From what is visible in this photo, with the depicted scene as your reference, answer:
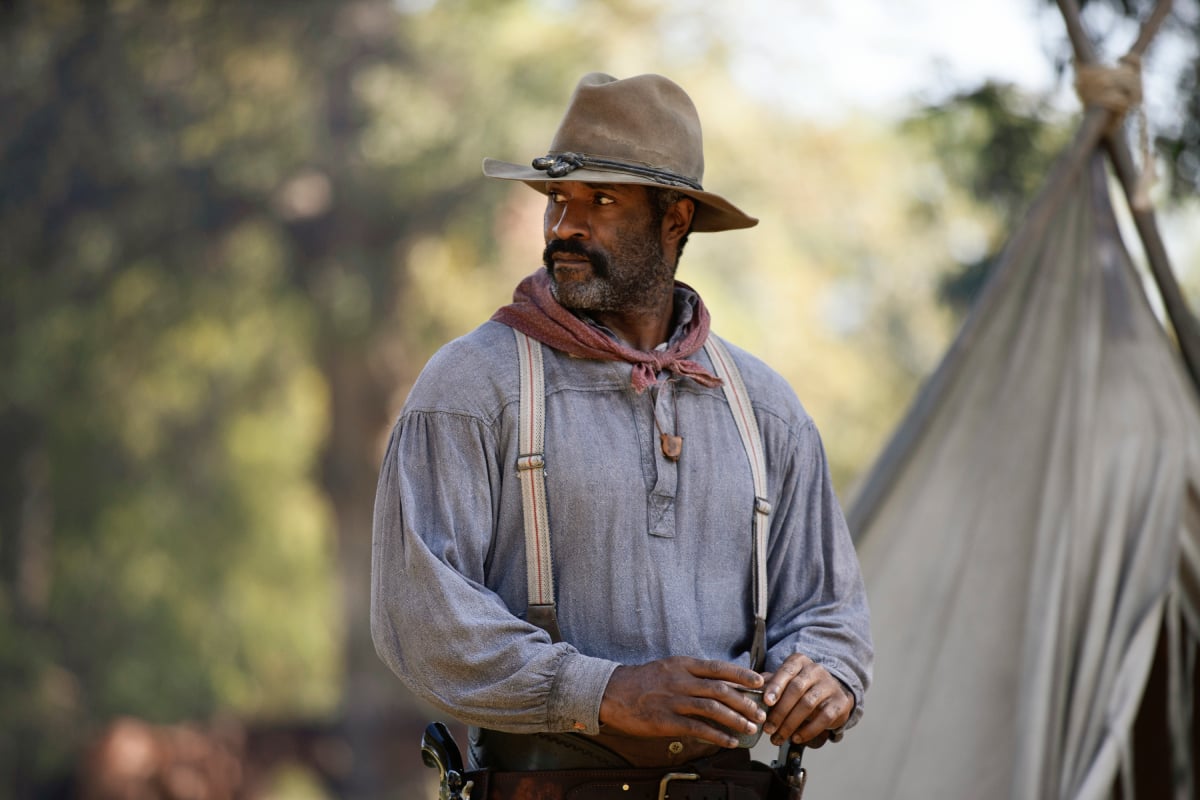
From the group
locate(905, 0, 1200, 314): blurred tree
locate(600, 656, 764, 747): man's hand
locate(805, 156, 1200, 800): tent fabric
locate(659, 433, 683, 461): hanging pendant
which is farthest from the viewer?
locate(905, 0, 1200, 314): blurred tree

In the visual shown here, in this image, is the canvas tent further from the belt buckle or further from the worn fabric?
the belt buckle

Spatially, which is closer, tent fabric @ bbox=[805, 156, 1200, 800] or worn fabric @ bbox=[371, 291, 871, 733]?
worn fabric @ bbox=[371, 291, 871, 733]

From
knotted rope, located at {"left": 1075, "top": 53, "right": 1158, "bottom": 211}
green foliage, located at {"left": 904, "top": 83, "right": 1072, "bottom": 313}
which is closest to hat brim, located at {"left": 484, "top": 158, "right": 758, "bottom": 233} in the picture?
knotted rope, located at {"left": 1075, "top": 53, "right": 1158, "bottom": 211}

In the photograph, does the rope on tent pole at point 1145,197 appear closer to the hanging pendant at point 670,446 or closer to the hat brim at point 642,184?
the hat brim at point 642,184

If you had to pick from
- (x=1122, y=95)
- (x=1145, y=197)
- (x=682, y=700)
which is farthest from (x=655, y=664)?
(x=1122, y=95)

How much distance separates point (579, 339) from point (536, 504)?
272 millimetres

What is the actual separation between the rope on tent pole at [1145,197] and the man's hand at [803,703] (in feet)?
5.54

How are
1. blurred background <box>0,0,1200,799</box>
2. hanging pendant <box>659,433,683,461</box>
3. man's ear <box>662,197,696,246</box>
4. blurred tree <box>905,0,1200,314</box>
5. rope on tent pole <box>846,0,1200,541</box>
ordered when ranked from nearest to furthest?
hanging pendant <box>659,433,683,461</box> < man's ear <box>662,197,696,246</box> < rope on tent pole <box>846,0,1200,541</box> < blurred tree <box>905,0,1200,314</box> < blurred background <box>0,0,1200,799</box>

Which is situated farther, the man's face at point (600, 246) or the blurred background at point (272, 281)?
the blurred background at point (272, 281)

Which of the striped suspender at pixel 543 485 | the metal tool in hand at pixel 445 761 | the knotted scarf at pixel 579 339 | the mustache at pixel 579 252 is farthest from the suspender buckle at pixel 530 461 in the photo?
the metal tool in hand at pixel 445 761

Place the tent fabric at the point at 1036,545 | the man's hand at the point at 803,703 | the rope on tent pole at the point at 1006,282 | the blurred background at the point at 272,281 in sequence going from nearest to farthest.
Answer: the man's hand at the point at 803,703, the tent fabric at the point at 1036,545, the rope on tent pole at the point at 1006,282, the blurred background at the point at 272,281

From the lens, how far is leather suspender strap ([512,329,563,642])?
220cm

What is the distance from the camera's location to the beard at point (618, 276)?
7.73 feet

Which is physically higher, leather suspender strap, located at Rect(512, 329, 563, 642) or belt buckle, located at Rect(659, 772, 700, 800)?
leather suspender strap, located at Rect(512, 329, 563, 642)
